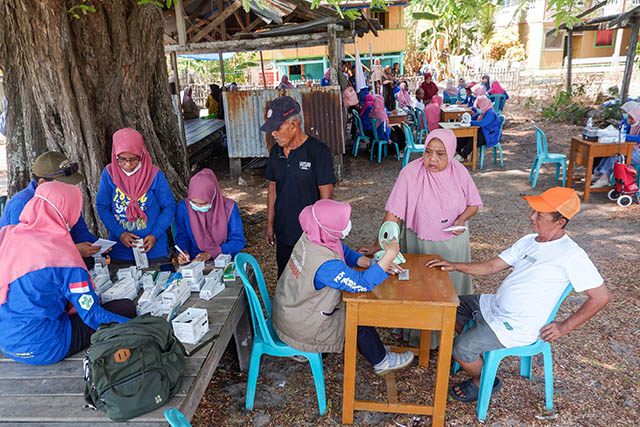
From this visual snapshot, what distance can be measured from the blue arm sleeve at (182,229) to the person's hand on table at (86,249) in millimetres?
651

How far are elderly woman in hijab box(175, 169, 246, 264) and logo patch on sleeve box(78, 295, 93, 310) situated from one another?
1.13 meters

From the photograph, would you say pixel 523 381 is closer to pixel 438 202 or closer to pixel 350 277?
pixel 438 202

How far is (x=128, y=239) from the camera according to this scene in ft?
11.3

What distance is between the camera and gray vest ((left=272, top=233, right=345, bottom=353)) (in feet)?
8.41

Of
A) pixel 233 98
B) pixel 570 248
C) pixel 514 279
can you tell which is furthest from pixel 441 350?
pixel 233 98

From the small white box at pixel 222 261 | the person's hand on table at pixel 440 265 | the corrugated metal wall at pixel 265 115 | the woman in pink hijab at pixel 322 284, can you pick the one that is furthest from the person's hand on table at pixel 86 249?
the corrugated metal wall at pixel 265 115

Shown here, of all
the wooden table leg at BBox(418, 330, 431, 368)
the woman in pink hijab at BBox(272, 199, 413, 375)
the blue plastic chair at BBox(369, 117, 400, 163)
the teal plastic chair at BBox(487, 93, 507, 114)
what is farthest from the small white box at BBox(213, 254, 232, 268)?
the teal plastic chair at BBox(487, 93, 507, 114)

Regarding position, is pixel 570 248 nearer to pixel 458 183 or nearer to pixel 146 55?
pixel 458 183

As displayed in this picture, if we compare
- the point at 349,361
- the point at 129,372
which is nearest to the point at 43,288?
the point at 129,372

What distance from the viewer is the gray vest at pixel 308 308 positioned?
256 centimetres

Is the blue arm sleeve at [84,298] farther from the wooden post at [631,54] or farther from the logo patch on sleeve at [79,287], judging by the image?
the wooden post at [631,54]

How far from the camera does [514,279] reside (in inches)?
103

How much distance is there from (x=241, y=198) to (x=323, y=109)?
222 centimetres

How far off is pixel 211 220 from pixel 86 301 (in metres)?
1.37
